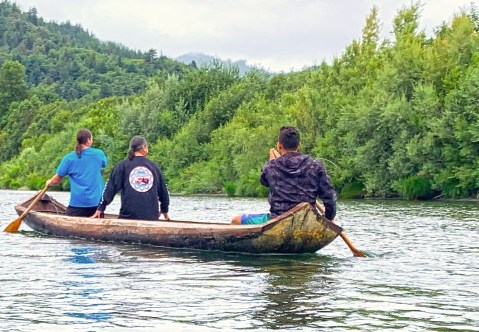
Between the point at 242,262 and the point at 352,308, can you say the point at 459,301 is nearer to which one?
the point at 352,308

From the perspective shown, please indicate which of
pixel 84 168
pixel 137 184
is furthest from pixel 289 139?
pixel 84 168

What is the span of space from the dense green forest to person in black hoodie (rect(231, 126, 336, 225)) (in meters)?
27.1

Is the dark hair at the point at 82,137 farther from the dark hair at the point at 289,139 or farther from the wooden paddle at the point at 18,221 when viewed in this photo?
the dark hair at the point at 289,139

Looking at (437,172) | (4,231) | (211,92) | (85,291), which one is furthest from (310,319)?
(211,92)

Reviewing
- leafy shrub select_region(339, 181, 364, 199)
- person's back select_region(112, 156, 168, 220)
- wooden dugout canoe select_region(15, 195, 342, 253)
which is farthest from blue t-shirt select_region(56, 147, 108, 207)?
leafy shrub select_region(339, 181, 364, 199)

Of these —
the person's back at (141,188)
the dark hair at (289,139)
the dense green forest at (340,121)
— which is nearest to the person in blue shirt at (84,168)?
the person's back at (141,188)

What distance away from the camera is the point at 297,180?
12234 mm

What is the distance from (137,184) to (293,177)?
2.89 meters

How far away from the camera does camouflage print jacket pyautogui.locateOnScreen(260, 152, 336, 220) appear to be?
12.2m

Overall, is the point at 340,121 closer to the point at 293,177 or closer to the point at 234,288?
the point at 293,177

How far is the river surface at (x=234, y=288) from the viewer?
299 inches

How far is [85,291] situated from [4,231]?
334 inches

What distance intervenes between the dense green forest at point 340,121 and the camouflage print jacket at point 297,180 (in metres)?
27.1

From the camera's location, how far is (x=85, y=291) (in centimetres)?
923
